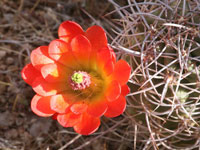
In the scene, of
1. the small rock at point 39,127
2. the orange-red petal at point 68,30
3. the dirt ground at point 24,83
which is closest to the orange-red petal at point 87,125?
the orange-red petal at point 68,30

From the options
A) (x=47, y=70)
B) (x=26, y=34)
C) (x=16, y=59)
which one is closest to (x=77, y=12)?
(x=26, y=34)

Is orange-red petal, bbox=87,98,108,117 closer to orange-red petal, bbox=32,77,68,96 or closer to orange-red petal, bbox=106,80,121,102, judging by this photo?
orange-red petal, bbox=106,80,121,102

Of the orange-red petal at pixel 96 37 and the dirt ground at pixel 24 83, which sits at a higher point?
the orange-red petal at pixel 96 37

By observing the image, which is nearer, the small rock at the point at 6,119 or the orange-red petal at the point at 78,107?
the orange-red petal at the point at 78,107

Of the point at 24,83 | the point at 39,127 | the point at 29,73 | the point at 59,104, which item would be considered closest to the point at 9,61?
the point at 24,83

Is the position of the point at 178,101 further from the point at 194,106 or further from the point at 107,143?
the point at 107,143

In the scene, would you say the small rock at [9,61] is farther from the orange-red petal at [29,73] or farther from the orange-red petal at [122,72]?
the orange-red petal at [122,72]
